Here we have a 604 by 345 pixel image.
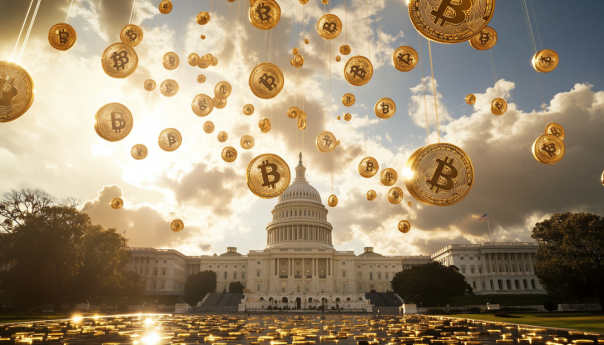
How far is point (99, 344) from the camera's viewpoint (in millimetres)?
13086

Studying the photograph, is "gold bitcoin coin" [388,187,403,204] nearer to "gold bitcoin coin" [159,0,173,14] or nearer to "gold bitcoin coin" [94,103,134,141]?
"gold bitcoin coin" [94,103,134,141]

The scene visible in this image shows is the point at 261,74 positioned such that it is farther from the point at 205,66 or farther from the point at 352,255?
the point at 352,255

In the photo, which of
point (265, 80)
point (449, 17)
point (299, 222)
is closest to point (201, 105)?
point (265, 80)

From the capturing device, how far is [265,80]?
1198cm

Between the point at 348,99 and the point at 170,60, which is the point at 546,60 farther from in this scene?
the point at 170,60

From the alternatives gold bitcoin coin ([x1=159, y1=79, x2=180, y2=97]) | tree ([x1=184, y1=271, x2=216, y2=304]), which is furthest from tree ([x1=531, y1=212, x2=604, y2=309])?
tree ([x1=184, y1=271, x2=216, y2=304])

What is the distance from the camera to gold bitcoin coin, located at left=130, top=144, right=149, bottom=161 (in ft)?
61.4

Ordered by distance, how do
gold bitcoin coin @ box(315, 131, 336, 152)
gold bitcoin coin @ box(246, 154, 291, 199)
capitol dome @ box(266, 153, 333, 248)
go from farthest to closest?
1. capitol dome @ box(266, 153, 333, 248)
2. gold bitcoin coin @ box(315, 131, 336, 152)
3. gold bitcoin coin @ box(246, 154, 291, 199)

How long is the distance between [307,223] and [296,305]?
39.9 m

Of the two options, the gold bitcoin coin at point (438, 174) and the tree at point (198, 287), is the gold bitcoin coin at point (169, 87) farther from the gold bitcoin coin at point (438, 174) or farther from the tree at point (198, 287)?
the tree at point (198, 287)

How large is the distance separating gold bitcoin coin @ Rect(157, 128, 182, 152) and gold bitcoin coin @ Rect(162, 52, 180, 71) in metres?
3.14

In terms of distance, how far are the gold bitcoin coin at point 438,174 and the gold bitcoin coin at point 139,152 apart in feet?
50.5

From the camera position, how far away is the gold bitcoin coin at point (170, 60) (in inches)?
693

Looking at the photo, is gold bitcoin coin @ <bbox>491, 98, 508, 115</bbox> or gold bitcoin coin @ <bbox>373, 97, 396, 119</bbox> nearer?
gold bitcoin coin @ <bbox>373, 97, 396, 119</bbox>
